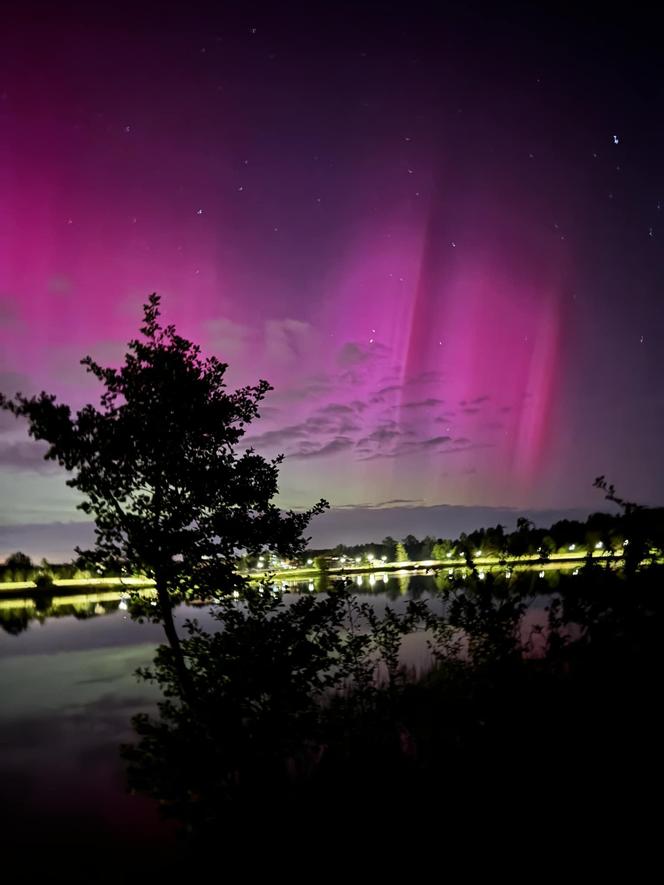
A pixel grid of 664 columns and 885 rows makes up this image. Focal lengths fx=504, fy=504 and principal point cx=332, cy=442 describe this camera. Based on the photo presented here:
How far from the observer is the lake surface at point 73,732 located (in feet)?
53.8

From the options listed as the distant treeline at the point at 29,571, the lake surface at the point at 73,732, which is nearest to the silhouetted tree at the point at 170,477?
the lake surface at the point at 73,732

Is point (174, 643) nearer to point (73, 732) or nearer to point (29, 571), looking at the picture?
point (73, 732)

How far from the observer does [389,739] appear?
13.2 meters

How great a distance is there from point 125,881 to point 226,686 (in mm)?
5665

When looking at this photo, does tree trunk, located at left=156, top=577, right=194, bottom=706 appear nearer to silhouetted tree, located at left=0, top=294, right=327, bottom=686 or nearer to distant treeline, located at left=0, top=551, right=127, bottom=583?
silhouetted tree, located at left=0, top=294, right=327, bottom=686

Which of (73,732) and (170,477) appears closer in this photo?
(170,477)

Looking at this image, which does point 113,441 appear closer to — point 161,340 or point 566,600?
point 161,340

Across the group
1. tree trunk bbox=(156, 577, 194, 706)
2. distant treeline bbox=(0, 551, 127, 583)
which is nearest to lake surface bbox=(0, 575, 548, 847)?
tree trunk bbox=(156, 577, 194, 706)

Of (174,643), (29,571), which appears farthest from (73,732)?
(29,571)

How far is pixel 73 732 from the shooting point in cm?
2634

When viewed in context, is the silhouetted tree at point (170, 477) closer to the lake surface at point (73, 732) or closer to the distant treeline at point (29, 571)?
the lake surface at point (73, 732)

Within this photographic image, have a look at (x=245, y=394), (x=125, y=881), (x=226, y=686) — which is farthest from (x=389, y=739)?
(x=245, y=394)

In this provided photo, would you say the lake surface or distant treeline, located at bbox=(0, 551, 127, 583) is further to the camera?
distant treeline, located at bbox=(0, 551, 127, 583)

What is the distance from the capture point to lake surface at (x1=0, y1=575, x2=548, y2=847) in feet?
53.8
